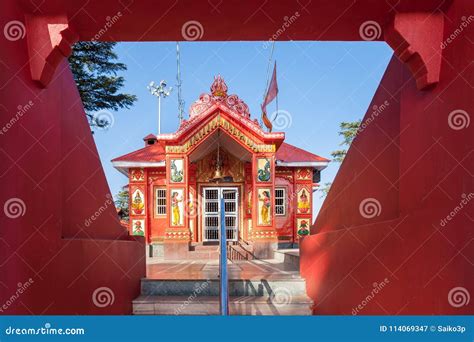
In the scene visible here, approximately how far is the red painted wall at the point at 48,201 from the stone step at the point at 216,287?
0.81 m

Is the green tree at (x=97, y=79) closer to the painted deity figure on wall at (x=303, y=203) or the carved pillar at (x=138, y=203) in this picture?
the carved pillar at (x=138, y=203)

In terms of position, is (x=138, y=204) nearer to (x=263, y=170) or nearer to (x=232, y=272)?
(x=263, y=170)

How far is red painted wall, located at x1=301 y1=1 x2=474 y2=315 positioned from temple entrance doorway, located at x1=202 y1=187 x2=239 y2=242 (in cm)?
868

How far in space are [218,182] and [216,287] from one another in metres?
7.97

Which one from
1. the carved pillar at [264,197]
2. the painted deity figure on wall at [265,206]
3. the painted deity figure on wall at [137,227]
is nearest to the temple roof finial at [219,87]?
the carved pillar at [264,197]

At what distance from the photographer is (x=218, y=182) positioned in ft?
42.5

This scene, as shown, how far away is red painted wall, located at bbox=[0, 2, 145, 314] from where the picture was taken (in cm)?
267

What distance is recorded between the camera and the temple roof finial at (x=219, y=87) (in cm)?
1125

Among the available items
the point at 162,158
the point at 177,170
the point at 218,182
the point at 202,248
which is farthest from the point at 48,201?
the point at 162,158

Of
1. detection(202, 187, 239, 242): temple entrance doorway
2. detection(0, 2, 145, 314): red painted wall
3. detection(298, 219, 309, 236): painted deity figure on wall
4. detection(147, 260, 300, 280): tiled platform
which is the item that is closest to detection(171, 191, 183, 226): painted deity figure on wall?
detection(202, 187, 239, 242): temple entrance doorway

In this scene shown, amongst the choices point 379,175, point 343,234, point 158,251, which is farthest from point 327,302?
point 158,251

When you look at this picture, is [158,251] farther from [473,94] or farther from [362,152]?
[473,94]

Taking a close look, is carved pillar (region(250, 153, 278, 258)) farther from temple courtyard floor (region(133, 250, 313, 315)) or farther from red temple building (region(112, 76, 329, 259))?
temple courtyard floor (region(133, 250, 313, 315))

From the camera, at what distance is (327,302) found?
14.2ft
